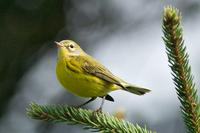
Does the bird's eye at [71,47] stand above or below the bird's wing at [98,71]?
above

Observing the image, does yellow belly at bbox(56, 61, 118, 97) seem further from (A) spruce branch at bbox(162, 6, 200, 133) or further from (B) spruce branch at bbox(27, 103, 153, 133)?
(A) spruce branch at bbox(162, 6, 200, 133)

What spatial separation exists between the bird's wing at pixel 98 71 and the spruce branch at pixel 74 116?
55.6 inches

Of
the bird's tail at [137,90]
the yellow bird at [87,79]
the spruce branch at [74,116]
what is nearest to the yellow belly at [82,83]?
the yellow bird at [87,79]

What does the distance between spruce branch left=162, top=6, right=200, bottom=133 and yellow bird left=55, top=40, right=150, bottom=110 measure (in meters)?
1.84

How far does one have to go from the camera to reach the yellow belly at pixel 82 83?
4715 millimetres

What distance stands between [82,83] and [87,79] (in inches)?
6.1

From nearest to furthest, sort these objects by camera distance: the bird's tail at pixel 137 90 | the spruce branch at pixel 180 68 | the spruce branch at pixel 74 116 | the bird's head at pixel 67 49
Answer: the spruce branch at pixel 180 68, the spruce branch at pixel 74 116, the bird's tail at pixel 137 90, the bird's head at pixel 67 49

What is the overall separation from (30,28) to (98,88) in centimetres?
196

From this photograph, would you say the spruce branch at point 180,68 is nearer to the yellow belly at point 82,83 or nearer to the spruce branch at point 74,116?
the spruce branch at point 74,116

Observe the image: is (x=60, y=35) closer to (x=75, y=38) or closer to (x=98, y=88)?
(x=75, y=38)

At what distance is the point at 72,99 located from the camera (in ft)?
22.6

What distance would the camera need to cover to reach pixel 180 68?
2.91 metres

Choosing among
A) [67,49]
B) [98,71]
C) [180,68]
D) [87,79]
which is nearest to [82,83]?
[87,79]

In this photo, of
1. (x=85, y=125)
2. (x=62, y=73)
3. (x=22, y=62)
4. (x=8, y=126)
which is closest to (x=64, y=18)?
(x=22, y=62)
